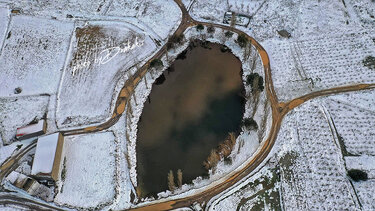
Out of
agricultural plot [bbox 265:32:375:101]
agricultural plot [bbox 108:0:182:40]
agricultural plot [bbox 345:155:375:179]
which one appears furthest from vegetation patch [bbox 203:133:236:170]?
agricultural plot [bbox 108:0:182:40]

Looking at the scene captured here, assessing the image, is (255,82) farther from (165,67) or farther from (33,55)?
(33,55)

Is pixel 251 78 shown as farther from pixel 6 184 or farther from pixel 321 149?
pixel 6 184

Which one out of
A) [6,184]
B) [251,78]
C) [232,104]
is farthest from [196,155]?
[6,184]

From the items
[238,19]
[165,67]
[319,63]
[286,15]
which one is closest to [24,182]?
[165,67]

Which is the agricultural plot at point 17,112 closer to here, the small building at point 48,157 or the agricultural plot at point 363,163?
the small building at point 48,157

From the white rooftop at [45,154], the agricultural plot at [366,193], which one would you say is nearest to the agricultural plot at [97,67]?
the white rooftop at [45,154]

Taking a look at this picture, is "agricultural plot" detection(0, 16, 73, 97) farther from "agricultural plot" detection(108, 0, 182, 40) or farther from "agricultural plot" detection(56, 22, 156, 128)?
"agricultural plot" detection(108, 0, 182, 40)
